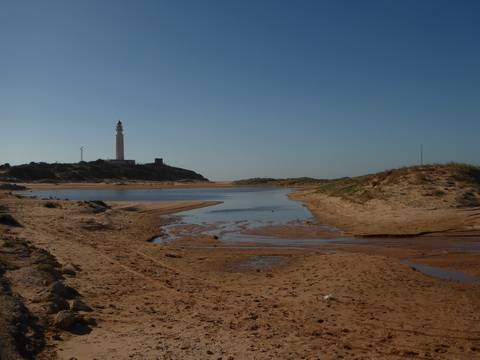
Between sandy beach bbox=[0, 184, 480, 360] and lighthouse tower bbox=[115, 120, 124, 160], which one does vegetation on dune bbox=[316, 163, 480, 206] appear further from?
lighthouse tower bbox=[115, 120, 124, 160]

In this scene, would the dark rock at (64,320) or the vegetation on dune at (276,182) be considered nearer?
the dark rock at (64,320)

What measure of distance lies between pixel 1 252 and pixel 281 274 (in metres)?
7.66

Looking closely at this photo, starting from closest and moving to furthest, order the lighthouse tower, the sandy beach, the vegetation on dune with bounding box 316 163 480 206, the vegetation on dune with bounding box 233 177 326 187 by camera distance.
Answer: the sandy beach, the vegetation on dune with bounding box 316 163 480 206, the vegetation on dune with bounding box 233 177 326 187, the lighthouse tower

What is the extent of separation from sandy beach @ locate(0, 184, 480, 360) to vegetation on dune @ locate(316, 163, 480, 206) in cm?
1073

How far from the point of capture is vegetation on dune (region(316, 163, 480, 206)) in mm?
24812

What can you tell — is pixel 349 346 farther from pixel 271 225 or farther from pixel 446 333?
pixel 271 225

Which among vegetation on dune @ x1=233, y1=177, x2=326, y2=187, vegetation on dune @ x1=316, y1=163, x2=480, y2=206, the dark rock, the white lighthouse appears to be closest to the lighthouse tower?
the white lighthouse

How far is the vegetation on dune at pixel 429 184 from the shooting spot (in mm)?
24812

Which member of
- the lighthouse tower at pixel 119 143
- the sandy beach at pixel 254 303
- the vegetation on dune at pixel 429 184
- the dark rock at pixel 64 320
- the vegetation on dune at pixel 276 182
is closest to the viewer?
the sandy beach at pixel 254 303

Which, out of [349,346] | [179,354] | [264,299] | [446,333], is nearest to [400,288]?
[446,333]

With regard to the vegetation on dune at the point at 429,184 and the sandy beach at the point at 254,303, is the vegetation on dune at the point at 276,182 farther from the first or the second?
the sandy beach at the point at 254,303

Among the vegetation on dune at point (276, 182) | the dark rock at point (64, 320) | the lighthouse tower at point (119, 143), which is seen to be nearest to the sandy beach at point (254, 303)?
the dark rock at point (64, 320)

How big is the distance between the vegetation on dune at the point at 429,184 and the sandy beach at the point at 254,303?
10.7 m

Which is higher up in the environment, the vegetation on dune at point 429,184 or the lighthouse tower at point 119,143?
the lighthouse tower at point 119,143
